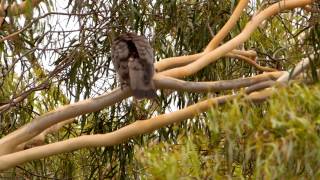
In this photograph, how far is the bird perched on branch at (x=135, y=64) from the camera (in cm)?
319

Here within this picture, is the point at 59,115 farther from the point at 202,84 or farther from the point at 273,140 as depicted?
the point at 273,140

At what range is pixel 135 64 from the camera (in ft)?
11.1

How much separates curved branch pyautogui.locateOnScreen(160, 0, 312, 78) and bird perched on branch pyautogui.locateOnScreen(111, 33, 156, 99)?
0.11 metres

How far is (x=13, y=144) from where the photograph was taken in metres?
3.21

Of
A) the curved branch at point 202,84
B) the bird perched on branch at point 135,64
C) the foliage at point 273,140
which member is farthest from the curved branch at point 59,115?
the foliage at point 273,140

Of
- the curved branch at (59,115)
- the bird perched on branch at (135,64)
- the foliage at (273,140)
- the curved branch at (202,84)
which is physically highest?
the bird perched on branch at (135,64)

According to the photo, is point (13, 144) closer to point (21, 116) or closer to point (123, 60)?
point (123, 60)

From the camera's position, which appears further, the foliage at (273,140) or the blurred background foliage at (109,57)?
the blurred background foliage at (109,57)

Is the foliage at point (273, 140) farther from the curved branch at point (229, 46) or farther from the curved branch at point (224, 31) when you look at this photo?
the curved branch at point (224, 31)

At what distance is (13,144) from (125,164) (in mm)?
1076

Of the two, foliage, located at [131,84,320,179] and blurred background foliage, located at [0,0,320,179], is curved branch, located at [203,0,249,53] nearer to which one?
blurred background foliage, located at [0,0,320,179]

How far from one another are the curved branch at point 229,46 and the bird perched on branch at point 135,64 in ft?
0.35

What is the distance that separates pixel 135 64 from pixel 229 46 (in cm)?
45

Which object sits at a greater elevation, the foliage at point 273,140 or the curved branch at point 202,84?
the curved branch at point 202,84
